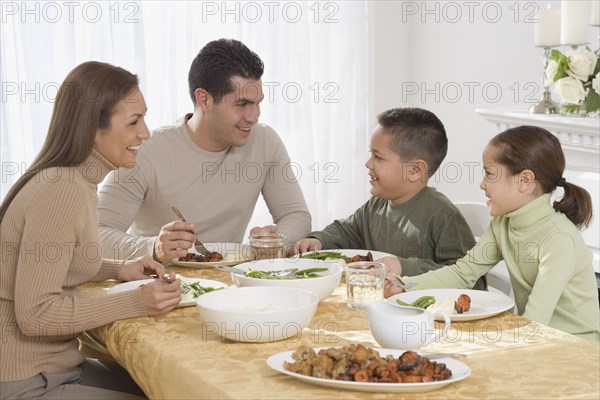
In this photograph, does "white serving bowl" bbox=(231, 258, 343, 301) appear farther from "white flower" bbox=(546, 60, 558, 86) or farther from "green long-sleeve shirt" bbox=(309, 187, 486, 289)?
"white flower" bbox=(546, 60, 558, 86)

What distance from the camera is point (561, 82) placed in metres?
3.21

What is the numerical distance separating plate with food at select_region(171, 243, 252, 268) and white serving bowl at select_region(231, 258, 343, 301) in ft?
0.57

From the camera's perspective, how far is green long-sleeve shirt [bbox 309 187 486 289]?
94.2 inches

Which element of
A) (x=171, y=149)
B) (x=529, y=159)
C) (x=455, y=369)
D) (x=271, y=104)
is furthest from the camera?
(x=271, y=104)

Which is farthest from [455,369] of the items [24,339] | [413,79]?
[413,79]

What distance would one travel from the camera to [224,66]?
2848 millimetres

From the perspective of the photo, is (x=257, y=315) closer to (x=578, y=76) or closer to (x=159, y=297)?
(x=159, y=297)

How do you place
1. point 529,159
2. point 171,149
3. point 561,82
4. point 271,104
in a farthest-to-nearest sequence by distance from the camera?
point 271,104 < point 561,82 < point 171,149 < point 529,159

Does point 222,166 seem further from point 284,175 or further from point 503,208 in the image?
point 503,208

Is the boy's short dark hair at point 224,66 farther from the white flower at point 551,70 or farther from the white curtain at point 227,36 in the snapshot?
the white curtain at point 227,36

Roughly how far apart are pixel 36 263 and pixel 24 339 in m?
0.19

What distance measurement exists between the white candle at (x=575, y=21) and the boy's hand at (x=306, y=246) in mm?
1387

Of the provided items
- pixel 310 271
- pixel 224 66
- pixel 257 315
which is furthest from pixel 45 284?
pixel 224 66

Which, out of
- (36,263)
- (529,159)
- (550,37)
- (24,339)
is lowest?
(24,339)
